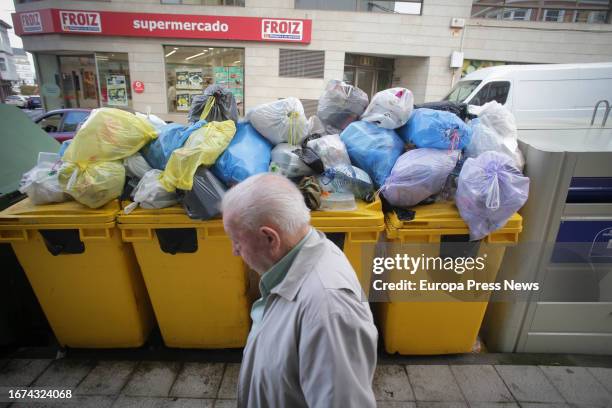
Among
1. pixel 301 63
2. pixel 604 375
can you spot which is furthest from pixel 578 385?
pixel 301 63

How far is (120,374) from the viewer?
2.26m

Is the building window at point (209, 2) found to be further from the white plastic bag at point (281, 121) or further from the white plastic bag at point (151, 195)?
the white plastic bag at point (151, 195)

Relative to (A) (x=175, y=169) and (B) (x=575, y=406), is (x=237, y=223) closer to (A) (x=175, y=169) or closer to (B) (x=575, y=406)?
(A) (x=175, y=169)

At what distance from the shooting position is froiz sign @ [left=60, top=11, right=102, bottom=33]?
10906 mm

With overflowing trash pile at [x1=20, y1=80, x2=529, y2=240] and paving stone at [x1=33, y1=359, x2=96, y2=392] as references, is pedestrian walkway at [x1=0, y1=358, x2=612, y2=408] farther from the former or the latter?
overflowing trash pile at [x1=20, y1=80, x2=529, y2=240]

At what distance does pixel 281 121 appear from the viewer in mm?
2344

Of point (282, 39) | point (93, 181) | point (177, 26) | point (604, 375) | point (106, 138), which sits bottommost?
point (604, 375)

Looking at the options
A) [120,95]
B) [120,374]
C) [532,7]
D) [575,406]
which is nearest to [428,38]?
[532,7]

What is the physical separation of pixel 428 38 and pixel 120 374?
12.4 metres

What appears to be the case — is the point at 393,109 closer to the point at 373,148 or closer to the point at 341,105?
the point at 373,148

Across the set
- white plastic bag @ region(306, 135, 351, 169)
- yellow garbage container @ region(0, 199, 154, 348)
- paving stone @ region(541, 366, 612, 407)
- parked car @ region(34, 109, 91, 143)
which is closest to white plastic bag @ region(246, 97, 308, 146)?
white plastic bag @ region(306, 135, 351, 169)

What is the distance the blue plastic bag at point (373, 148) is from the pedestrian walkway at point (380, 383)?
1.34 m

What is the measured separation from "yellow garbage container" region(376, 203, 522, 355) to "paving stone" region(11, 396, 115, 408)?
6.02 feet

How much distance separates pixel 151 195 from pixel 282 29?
34.9 feet
